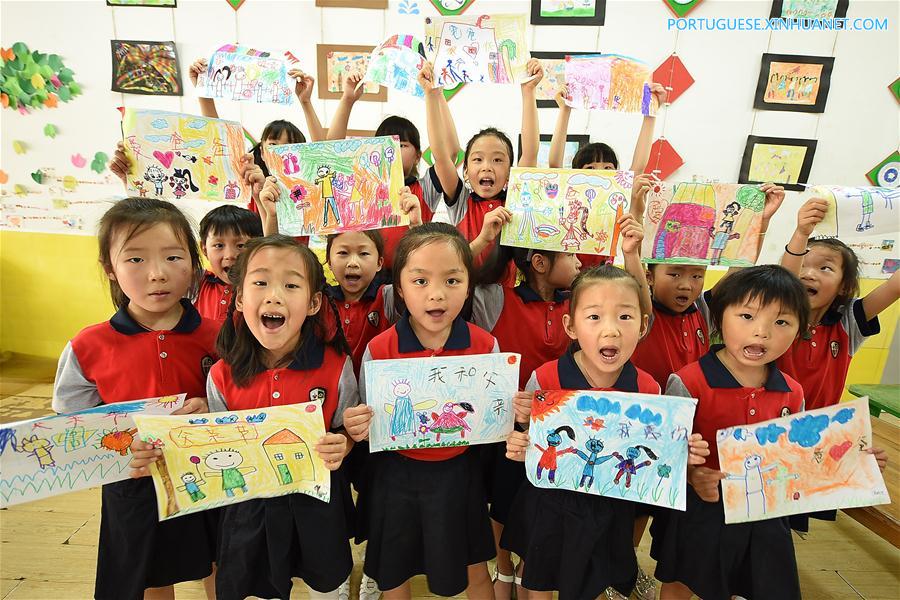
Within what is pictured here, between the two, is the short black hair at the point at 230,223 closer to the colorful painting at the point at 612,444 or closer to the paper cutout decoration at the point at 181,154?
the paper cutout decoration at the point at 181,154

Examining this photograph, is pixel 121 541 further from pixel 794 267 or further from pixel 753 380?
pixel 794 267

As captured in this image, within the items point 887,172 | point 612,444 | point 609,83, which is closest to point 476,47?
point 609,83

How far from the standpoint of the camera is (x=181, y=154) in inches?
76.9

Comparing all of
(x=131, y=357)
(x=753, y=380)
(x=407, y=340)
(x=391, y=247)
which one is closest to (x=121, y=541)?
(x=131, y=357)

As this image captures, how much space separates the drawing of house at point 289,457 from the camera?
138 centimetres

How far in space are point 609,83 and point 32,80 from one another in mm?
4198

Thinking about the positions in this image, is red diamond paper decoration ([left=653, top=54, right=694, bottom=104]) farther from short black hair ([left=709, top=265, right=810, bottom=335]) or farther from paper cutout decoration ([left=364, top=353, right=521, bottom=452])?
paper cutout decoration ([left=364, top=353, right=521, bottom=452])

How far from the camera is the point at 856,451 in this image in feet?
4.74

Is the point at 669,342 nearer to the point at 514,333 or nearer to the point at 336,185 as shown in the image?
the point at 514,333

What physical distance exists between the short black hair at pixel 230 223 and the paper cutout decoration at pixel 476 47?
1.01 m

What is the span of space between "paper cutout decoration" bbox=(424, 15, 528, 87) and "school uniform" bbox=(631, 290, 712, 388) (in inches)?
48.4

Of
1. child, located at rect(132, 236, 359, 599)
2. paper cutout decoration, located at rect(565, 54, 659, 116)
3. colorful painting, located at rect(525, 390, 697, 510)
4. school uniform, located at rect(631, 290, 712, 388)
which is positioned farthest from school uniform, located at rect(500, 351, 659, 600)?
paper cutout decoration, located at rect(565, 54, 659, 116)

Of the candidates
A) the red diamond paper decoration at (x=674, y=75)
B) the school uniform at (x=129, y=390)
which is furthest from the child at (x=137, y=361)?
the red diamond paper decoration at (x=674, y=75)

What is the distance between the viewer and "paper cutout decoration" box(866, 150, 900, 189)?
3469 mm
